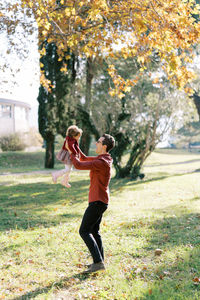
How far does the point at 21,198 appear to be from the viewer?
11.4m

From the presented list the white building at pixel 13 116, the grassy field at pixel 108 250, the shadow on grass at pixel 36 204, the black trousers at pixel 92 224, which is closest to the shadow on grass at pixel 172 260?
the grassy field at pixel 108 250

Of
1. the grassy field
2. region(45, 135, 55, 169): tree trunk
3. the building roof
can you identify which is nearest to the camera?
the grassy field

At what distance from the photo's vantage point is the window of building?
1501 inches

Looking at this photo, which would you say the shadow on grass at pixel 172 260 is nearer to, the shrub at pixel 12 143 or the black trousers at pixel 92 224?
the black trousers at pixel 92 224

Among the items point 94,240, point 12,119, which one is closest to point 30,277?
point 94,240

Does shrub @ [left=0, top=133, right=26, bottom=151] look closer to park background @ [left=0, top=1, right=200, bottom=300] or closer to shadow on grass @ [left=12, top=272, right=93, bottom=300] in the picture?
park background @ [left=0, top=1, right=200, bottom=300]

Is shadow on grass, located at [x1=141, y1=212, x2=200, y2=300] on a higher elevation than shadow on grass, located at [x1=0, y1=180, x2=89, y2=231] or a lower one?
higher

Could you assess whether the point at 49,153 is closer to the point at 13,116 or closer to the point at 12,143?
the point at 12,143

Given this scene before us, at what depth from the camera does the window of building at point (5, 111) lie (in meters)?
38.1

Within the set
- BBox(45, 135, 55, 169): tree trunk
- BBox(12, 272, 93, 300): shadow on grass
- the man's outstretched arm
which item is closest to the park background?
BBox(12, 272, 93, 300): shadow on grass

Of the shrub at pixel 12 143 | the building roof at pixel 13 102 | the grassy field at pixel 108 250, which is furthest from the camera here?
the building roof at pixel 13 102

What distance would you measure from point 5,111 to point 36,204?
30.5 m

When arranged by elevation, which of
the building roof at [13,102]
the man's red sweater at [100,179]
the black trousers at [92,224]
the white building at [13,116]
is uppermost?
the building roof at [13,102]

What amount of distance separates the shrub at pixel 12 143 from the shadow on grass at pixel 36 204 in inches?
745
